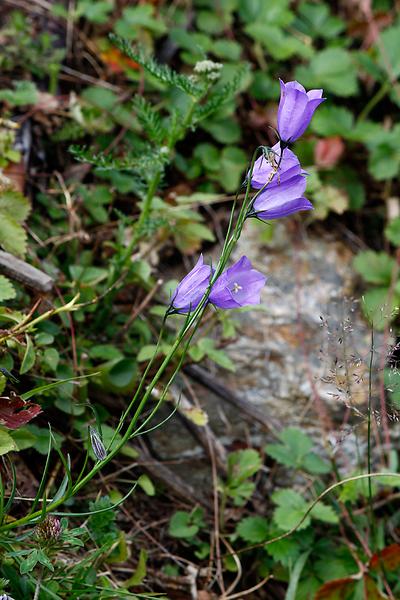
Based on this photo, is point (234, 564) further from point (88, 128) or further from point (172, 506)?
point (88, 128)

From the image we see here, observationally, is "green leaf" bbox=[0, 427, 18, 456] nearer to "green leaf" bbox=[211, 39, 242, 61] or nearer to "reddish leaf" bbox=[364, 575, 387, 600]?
"reddish leaf" bbox=[364, 575, 387, 600]

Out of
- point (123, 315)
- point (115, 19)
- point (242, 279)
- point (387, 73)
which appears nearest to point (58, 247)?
point (123, 315)

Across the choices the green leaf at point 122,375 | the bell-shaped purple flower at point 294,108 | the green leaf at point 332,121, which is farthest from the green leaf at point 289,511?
the green leaf at point 332,121

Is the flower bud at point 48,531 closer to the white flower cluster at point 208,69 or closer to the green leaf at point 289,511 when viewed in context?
the green leaf at point 289,511

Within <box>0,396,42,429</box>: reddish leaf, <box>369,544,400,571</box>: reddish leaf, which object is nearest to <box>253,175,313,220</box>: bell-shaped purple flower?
<box>0,396,42,429</box>: reddish leaf

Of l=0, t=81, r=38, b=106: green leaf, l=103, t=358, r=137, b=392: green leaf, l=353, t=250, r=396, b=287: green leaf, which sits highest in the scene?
l=0, t=81, r=38, b=106: green leaf
